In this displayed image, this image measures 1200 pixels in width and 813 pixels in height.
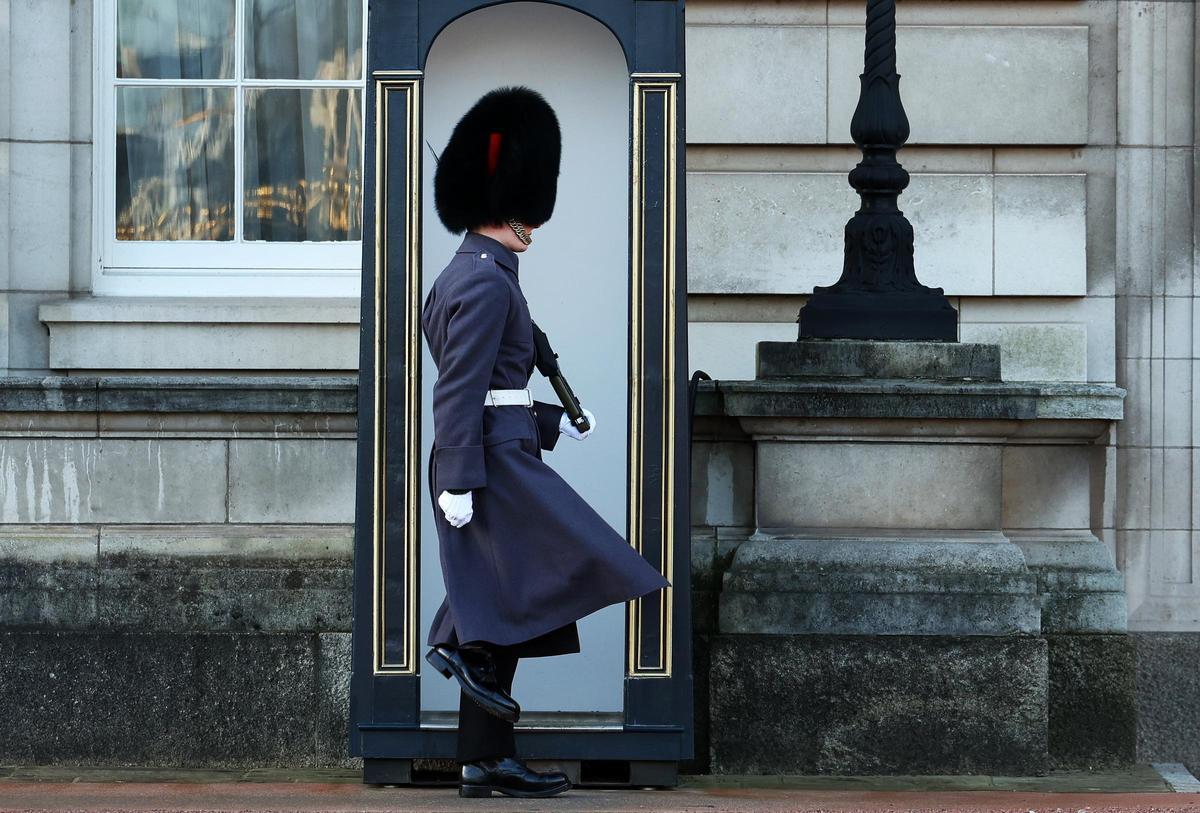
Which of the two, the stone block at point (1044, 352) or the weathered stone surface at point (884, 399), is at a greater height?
the stone block at point (1044, 352)

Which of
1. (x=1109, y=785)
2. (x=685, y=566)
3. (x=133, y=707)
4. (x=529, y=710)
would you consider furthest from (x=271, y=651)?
(x=1109, y=785)

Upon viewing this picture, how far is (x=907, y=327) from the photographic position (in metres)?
5.81

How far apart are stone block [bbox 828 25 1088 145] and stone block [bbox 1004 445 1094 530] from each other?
135cm

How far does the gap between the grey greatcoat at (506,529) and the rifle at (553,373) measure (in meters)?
0.10

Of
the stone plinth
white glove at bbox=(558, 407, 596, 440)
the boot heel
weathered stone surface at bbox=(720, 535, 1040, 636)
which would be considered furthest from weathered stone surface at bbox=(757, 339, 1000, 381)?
the boot heel

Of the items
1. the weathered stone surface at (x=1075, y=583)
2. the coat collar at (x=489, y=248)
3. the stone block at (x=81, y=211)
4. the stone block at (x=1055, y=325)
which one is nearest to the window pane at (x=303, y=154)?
the stone block at (x=81, y=211)

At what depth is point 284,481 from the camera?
20.0ft

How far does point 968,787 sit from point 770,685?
672 mm

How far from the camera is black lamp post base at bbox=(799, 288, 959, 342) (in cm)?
581

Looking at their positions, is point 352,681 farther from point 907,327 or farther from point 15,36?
point 15,36

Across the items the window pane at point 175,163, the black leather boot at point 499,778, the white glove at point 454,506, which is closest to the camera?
the white glove at point 454,506

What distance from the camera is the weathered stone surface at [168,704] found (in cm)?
577

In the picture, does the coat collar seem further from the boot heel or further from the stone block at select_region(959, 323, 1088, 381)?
the stone block at select_region(959, 323, 1088, 381)

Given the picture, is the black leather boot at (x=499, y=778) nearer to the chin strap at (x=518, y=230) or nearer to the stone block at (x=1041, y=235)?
the chin strap at (x=518, y=230)
